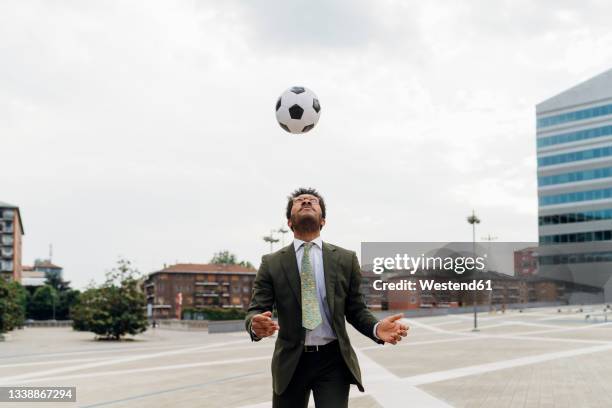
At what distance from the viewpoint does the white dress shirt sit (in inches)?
176

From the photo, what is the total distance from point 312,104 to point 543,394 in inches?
335

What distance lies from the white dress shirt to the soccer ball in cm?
285

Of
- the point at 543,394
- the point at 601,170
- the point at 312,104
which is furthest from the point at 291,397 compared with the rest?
the point at 601,170

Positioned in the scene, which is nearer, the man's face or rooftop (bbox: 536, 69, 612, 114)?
the man's face

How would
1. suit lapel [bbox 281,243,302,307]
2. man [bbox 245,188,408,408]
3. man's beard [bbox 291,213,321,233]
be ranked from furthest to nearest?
man's beard [bbox 291,213,321,233] < suit lapel [bbox 281,243,302,307] < man [bbox 245,188,408,408]

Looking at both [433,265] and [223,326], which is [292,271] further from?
[433,265]

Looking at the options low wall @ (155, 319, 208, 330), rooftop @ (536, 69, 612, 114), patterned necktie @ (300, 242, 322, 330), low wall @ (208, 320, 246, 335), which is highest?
rooftop @ (536, 69, 612, 114)

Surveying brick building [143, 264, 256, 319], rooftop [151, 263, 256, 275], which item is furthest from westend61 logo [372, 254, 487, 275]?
rooftop [151, 263, 256, 275]

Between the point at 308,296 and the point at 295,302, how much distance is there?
0.35 ft

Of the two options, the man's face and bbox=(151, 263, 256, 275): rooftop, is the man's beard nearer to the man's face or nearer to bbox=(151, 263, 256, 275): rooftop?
the man's face

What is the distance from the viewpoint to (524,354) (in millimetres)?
21875

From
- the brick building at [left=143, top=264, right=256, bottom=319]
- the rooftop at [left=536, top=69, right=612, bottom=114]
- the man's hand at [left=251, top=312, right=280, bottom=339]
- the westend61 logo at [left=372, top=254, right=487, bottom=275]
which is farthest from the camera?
the brick building at [left=143, top=264, right=256, bottom=319]

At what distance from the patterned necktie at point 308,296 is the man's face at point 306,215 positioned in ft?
0.44

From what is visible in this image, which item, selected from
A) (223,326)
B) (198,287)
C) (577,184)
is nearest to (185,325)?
(223,326)
